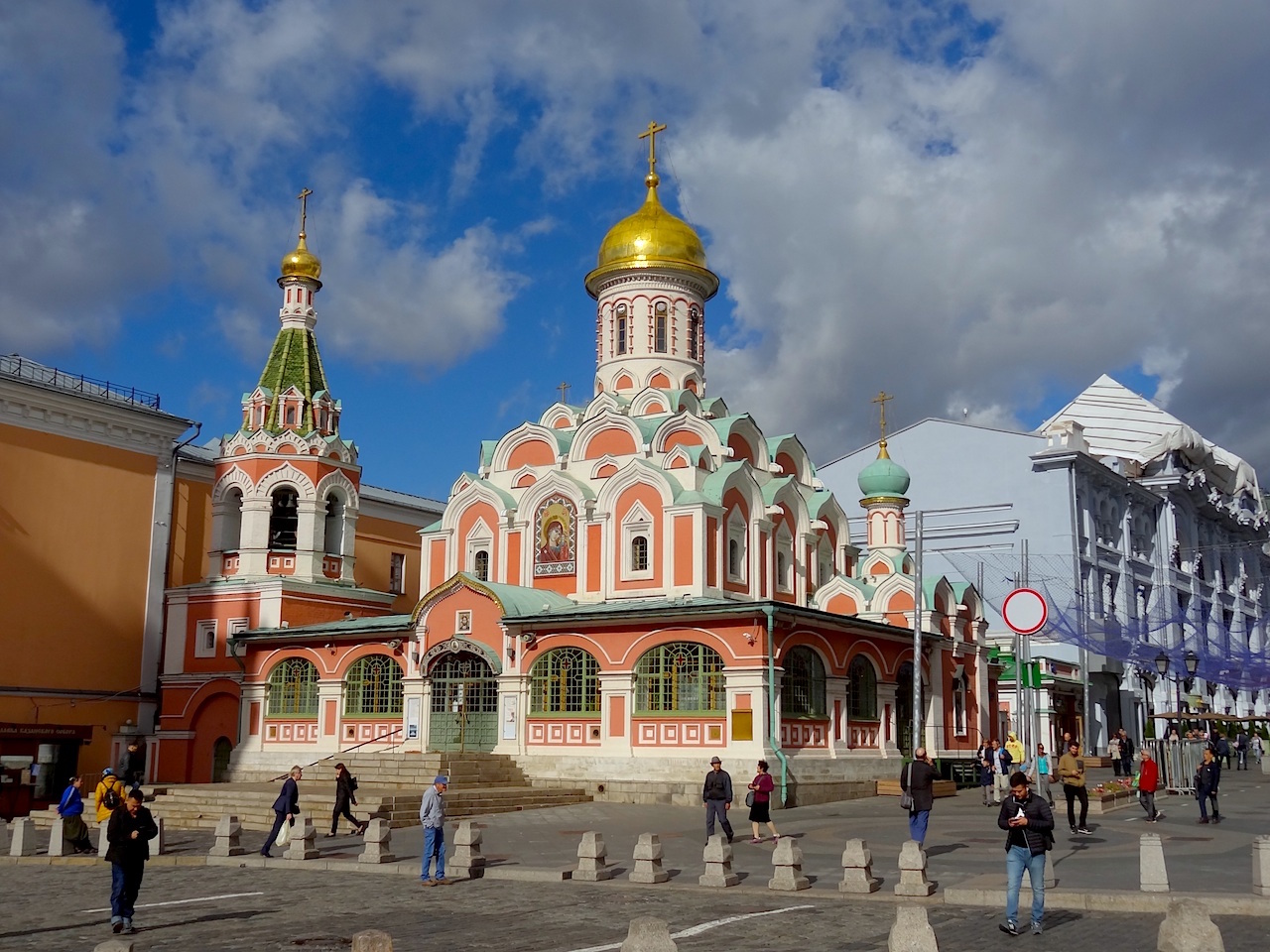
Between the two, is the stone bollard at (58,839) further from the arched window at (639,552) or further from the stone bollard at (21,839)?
the arched window at (639,552)

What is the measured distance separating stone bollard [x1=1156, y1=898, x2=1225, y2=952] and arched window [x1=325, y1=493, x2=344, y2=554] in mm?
30585

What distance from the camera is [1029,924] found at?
1180 centimetres

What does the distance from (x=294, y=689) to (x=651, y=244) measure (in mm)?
15479

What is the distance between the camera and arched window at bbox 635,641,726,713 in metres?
27.5

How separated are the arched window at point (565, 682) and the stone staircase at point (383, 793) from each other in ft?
5.36

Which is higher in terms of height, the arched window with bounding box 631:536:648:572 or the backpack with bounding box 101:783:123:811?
the arched window with bounding box 631:536:648:572

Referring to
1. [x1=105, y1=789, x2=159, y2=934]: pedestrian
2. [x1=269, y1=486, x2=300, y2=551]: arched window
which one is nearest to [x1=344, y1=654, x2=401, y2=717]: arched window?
[x1=269, y1=486, x2=300, y2=551]: arched window

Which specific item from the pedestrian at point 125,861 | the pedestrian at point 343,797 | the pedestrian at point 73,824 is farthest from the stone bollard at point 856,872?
the pedestrian at point 73,824

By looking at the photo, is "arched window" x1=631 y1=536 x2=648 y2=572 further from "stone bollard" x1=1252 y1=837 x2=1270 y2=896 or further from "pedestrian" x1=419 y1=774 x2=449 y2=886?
"stone bollard" x1=1252 y1=837 x2=1270 y2=896

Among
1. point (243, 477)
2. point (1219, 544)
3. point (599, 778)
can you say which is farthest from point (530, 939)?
point (1219, 544)

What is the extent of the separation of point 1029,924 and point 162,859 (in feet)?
42.4

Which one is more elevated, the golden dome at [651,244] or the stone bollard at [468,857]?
the golden dome at [651,244]

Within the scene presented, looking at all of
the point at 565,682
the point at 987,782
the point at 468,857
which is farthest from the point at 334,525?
the point at 468,857

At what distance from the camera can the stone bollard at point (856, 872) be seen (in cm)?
1404
